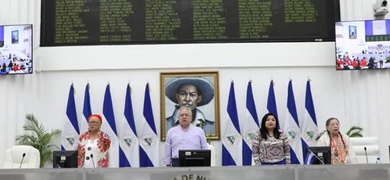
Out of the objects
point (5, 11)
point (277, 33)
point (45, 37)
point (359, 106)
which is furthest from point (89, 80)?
point (359, 106)

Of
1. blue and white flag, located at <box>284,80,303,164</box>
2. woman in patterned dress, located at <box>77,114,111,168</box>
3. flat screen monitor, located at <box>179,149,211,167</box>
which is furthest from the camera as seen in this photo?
blue and white flag, located at <box>284,80,303,164</box>

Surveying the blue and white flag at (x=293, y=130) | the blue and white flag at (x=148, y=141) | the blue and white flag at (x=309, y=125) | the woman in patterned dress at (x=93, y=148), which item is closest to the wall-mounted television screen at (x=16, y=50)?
the blue and white flag at (x=148, y=141)

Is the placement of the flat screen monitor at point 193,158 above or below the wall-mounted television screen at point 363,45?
below

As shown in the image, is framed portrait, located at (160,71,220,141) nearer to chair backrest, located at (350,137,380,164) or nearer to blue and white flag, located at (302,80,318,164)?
blue and white flag, located at (302,80,318,164)

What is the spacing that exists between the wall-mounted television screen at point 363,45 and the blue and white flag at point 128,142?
9.29 feet

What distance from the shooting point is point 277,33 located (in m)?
6.98

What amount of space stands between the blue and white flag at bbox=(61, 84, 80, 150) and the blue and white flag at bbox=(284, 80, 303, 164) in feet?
9.22

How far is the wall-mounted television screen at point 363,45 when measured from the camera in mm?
6613

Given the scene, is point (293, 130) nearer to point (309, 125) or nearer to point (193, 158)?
point (309, 125)

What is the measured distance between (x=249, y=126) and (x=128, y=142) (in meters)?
1.64

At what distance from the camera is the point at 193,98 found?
22.3 ft

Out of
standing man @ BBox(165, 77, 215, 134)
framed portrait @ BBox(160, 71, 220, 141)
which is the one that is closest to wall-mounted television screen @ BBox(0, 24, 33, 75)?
framed portrait @ BBox(160, 71, 220, 141)

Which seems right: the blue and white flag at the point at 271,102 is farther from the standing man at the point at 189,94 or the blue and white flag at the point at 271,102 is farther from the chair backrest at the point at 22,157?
the chair backrest at the point at 22,157

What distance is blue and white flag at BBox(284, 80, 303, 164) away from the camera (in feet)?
21.7
